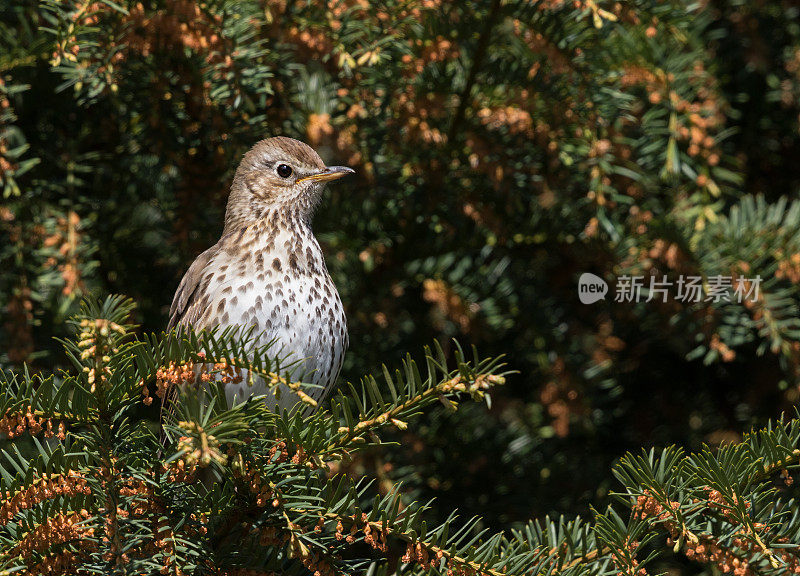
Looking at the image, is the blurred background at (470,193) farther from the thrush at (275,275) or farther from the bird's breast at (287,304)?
the bird's breast at (287,304)

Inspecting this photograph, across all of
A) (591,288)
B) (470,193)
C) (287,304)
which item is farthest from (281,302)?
(591,288)

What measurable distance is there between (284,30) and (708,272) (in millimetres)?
1199

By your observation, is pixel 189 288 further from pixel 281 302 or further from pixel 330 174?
pixel 330 174

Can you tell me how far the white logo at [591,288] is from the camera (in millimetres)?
2330

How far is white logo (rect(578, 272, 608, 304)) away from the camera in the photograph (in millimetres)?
2330

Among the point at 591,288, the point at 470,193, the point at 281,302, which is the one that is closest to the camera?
the point at 281,302

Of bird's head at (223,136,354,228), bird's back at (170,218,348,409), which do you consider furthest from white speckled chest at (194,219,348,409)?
bird's head at (223,136,354,228)

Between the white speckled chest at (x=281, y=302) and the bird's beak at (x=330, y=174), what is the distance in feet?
0.58

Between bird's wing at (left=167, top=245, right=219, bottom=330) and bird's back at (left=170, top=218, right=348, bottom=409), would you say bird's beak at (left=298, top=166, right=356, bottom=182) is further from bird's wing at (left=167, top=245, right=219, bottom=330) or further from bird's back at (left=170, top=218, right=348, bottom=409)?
bird's wing at (left=167, top=245, right=219, bottom=330)

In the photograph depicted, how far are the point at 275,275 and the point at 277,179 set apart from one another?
1.23ft

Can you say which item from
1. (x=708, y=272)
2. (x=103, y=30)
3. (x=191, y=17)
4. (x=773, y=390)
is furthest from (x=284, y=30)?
(x=773, y=390)

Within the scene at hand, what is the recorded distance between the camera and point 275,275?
198 centimetres

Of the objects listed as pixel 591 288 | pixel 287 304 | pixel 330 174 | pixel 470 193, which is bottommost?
pixel 591 288

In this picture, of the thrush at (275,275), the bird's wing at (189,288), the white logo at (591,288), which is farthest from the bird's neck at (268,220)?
the white logo at (591,288)
